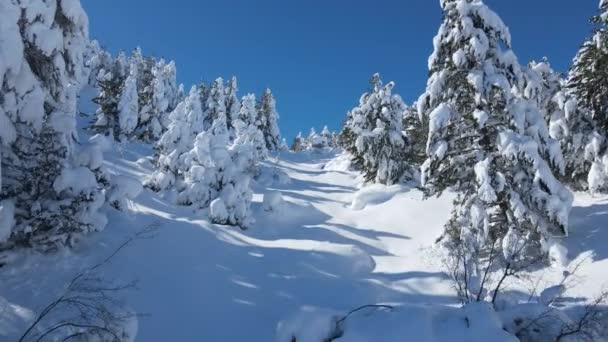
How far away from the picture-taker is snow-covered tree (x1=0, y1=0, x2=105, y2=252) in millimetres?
9844

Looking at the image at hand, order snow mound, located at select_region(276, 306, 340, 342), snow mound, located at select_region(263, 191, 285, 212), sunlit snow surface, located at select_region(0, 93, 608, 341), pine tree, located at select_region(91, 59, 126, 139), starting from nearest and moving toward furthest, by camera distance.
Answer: snow mound, located at select_region(276, 306, 340, 342), sunlit snow surface, located at select_region(0, 93, 608, 341), snow mound, located at select_region(263, 191, 285, 212), pine tree, located at select_region(91, 59, 126, 139)

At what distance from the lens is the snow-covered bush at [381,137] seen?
2766 centimetres

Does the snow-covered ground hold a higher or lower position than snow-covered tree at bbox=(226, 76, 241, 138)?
lower

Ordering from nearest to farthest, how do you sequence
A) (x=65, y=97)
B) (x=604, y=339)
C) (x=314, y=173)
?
(x=604, y=339) → (x=65, y=97) → (x=314, y=173)

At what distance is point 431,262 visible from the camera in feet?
48.4

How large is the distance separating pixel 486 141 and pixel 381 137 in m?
14.4

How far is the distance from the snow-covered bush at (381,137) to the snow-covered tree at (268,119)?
30.8 m

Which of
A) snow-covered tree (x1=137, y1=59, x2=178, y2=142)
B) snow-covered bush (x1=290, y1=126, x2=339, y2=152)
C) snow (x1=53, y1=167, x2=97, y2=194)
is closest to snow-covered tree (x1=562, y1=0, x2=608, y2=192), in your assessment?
snow (x1=53, y1=167, x2=97, y2=194)

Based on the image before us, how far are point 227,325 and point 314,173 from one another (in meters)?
32.6

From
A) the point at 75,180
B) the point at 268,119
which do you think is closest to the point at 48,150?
the point at 75,180

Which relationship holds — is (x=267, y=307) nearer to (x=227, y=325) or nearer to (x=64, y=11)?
(x=227, y=325)

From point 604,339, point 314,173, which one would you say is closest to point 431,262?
point 604,339

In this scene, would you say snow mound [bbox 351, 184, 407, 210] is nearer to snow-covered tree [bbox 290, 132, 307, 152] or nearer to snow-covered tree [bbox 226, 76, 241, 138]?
snow-covered tree [bbox 226, 76, 241, 138]

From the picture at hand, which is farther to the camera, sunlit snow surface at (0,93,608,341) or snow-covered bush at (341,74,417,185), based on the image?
snow-covered bush at (341,74,417,185)
